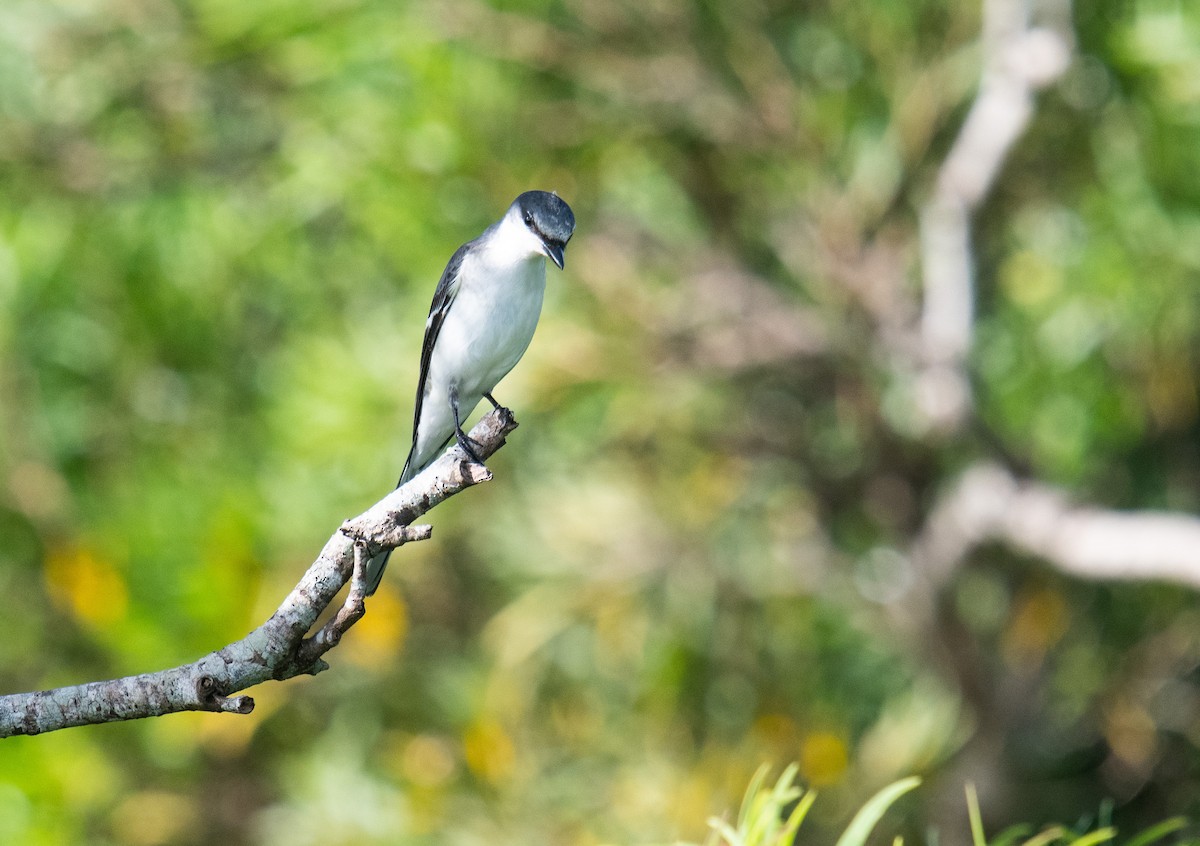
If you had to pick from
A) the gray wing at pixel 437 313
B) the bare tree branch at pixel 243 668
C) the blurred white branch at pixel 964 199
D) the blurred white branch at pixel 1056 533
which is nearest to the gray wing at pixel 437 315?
the gray wing at pixel 437 313

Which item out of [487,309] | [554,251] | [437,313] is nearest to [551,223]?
[554,251]

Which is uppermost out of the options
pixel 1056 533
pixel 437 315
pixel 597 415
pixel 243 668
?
pixel 597 415

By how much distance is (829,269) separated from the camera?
2828 mm

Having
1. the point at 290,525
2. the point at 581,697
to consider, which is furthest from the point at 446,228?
the point at 581,697

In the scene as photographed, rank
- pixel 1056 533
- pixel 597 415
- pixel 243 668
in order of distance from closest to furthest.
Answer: pixel 243 668, pixel 1056 533, pixel 597 415

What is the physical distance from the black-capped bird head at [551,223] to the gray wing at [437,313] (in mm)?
289

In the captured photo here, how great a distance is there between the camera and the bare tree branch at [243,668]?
110cm

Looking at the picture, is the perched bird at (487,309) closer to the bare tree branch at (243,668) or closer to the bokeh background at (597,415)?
the bare tree branch at (243,668)

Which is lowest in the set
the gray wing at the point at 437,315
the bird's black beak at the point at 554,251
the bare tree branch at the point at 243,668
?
the bare tree branch at the point at 243,668

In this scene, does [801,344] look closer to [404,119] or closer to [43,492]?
[404,119]

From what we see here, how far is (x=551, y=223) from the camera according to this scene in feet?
5.38

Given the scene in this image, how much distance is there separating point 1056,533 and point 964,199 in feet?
2.32

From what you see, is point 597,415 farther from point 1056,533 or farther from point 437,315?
point 1056,533

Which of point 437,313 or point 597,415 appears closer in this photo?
point 437,313
